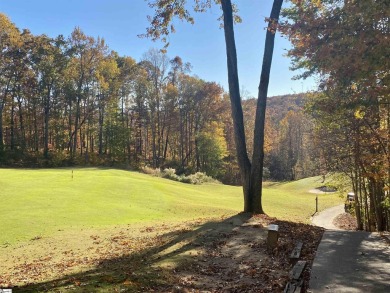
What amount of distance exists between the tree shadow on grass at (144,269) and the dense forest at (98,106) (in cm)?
3517

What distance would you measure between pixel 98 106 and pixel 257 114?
135ft

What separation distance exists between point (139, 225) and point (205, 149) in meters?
38.1

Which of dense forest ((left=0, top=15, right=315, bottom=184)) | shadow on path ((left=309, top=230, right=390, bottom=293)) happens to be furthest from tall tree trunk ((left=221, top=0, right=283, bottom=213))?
dense forest ((left=0, top=15, right=315, bottom=184))

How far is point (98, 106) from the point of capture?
50.2m

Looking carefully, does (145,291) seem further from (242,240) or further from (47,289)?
(242,240)

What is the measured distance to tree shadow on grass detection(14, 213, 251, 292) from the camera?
5.48 metres

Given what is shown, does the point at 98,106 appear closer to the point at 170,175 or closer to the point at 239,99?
the point at 170,175

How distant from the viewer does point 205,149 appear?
168 feet

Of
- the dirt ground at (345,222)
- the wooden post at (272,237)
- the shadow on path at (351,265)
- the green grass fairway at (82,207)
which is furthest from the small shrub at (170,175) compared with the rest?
the wooden post at (272,237)

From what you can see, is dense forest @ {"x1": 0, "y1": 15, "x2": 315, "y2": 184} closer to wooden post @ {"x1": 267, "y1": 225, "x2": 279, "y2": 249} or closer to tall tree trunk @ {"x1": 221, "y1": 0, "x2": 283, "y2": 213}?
tall tree trunk @ {"x1": 221, "y1": 0, "x2": 283, "y2": 213}

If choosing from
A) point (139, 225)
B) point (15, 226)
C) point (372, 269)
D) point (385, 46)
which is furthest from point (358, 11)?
point (15, 226)

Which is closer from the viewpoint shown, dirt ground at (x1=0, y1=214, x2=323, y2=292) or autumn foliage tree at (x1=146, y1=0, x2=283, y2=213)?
dirt ground at (x1=0, y1=214, x2=323, y2=292)

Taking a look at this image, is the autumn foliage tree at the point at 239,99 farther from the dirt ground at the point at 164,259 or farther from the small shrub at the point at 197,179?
the small shrub at the point at 197,179

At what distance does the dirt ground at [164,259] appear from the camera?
5.88 metres
